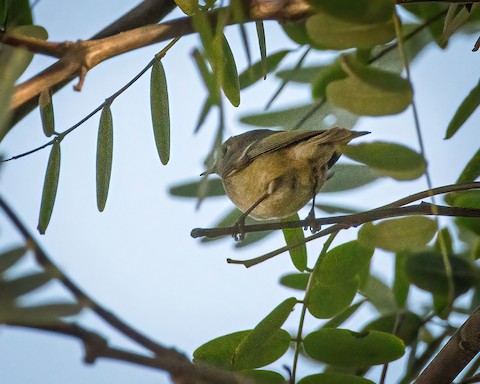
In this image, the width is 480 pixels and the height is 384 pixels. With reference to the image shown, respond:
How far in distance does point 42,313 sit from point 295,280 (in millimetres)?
756

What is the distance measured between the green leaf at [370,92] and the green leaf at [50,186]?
39 centimetres

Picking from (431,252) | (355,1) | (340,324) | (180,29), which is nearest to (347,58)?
(355,1)

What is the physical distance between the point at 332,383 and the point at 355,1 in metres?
0.43

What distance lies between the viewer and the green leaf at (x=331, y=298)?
3.35 feet

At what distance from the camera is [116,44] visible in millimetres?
868

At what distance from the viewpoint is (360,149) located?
0.77 m

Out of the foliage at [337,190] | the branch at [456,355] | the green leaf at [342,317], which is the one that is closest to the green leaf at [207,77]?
the foliage at [337,190]

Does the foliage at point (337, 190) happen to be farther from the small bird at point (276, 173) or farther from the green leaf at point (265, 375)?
the small bird at point (276, 173)

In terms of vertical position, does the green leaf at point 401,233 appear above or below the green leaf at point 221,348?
above

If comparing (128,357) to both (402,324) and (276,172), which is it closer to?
(402,324)

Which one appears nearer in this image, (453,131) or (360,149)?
(360,149)

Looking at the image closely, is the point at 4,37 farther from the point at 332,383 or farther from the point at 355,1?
the point at 332,383

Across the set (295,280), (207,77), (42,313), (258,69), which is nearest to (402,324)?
(295,280)

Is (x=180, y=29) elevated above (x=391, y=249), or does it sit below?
above
